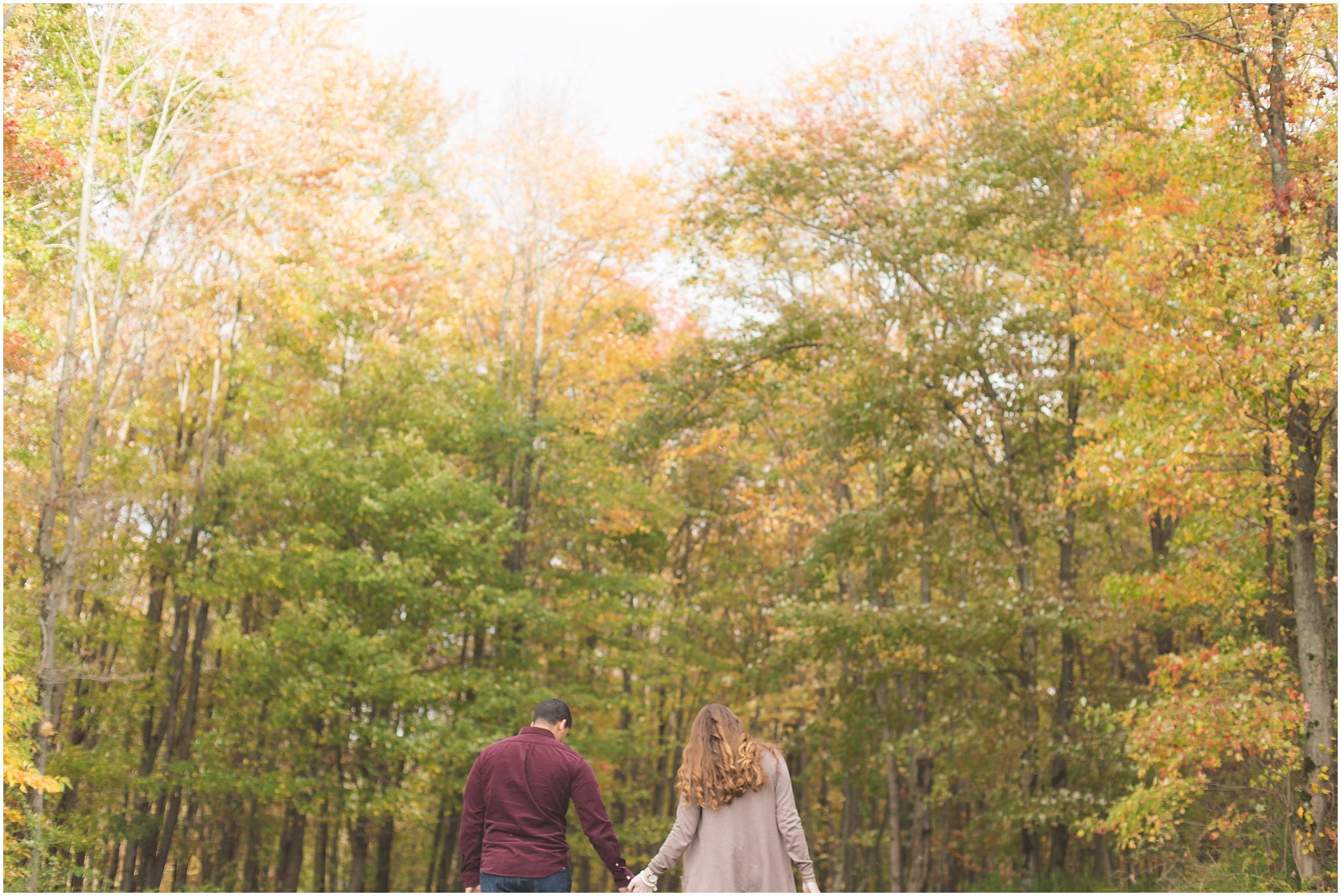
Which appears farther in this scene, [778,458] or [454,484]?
[778,458]

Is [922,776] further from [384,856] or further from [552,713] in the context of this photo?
[552,713]

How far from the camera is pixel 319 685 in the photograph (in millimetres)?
14148

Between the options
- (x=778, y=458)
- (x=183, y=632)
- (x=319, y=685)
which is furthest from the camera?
(x=778, y=458)

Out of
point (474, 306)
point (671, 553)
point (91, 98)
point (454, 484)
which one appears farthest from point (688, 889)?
point (671, 553)

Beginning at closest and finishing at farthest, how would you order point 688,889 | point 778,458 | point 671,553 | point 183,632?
point 688,889, point 183,632, point 778,458, point 671,553

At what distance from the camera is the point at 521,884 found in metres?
4.86

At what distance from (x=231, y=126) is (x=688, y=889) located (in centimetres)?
1485

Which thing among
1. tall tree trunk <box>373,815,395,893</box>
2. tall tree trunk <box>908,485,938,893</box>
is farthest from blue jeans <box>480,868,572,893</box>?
tall tree trunk <box>373,815,395,893</box>

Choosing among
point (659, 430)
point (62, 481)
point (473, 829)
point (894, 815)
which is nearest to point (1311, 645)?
point (473, 829)

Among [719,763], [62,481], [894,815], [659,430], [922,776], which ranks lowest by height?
[894,815]

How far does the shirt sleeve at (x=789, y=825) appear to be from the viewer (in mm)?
4652

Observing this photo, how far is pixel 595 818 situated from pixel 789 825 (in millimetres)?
965

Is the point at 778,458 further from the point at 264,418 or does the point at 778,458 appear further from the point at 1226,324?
the point at 1226,324

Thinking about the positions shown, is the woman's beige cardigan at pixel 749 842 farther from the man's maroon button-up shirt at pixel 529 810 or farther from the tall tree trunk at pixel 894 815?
the tall tree trunk at pixel 894 815
